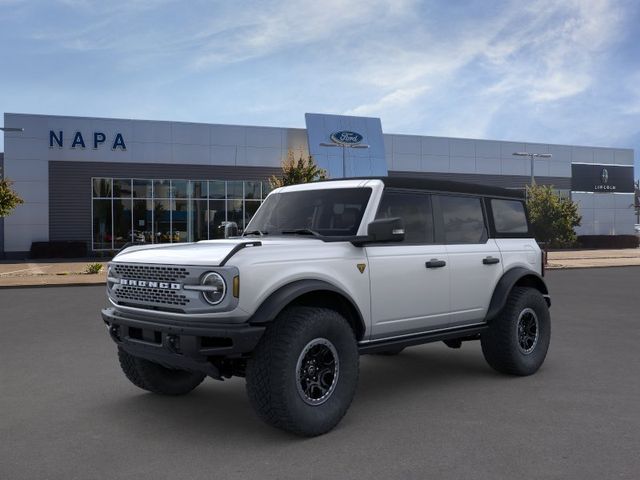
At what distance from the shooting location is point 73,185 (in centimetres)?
3212

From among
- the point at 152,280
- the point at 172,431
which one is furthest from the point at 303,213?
the point at 172,431

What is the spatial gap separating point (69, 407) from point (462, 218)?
4.05 meters

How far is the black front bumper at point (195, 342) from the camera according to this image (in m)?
4.25

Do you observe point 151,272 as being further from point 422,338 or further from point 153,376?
point 422,338

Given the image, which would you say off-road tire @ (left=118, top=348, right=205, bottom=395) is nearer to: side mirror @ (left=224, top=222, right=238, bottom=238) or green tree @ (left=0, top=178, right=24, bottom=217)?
side mirror @ (left=224, top=222, right=238, bottom=238)

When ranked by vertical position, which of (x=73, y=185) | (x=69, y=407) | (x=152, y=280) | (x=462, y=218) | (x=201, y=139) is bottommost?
(x=69, y=407)

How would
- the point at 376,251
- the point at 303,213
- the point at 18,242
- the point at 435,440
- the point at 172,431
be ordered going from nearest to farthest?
1. the point at 435,440
2. the point at 172,431
3. the point at 376,251
4. the point at 303,213
5. the point at 18,242

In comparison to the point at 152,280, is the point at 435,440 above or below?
below

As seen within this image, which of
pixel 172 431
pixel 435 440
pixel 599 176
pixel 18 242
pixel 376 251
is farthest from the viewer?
pixel 599 176

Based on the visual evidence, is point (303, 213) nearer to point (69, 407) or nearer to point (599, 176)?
point (69, 407)

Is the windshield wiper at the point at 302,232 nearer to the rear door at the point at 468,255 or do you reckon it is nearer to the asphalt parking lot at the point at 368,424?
the rear door at the point at 468,255

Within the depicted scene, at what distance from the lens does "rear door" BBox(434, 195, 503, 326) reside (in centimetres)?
588

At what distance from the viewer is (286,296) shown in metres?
4.42

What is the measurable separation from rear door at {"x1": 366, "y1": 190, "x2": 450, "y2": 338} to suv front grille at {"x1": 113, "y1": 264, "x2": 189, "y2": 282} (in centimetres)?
154
